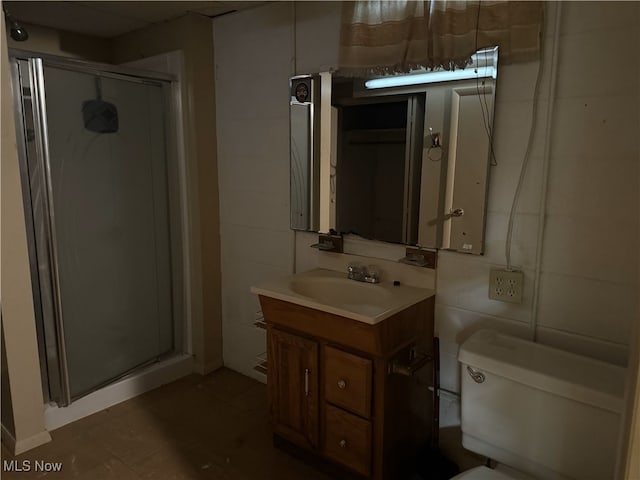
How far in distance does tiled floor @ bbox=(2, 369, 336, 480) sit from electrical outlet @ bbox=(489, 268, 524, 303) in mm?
1029

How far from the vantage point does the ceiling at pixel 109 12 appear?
87.3 inches

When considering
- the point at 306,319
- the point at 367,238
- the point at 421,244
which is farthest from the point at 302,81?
the point at 306,319

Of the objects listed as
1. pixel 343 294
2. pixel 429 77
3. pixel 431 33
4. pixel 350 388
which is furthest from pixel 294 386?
pixel 431 33

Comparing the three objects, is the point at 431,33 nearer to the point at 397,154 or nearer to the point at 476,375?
the point at 397,154

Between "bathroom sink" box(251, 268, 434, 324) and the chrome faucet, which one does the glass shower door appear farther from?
the chrome faucet

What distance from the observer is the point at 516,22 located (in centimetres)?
150

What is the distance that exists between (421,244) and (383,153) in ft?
1.33

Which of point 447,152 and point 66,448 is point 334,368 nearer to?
point 447,152

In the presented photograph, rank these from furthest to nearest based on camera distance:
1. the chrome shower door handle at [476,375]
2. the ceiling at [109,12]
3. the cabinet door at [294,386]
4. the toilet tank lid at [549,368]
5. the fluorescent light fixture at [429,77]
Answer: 1. the ceiling at [109,12]
2. the cabinet door at [294,386]
3. the fluorescent light fixture at [429,77]
4. the chrome shower door handle at [476,375]
5. the toilet tank lid at [549,368]

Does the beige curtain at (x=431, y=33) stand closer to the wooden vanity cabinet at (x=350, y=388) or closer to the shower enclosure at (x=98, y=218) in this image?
the wooden vanity cabinet at (x=350, y=388)

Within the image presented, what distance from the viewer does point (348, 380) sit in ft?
5.57

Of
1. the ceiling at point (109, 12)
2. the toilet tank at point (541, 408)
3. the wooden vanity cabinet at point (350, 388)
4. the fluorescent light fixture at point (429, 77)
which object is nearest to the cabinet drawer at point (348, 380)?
the wooden vanity cabinet at point (350, 388)

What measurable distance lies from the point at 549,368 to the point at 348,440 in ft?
2.59

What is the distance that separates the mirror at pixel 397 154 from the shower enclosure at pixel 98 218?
82cm
